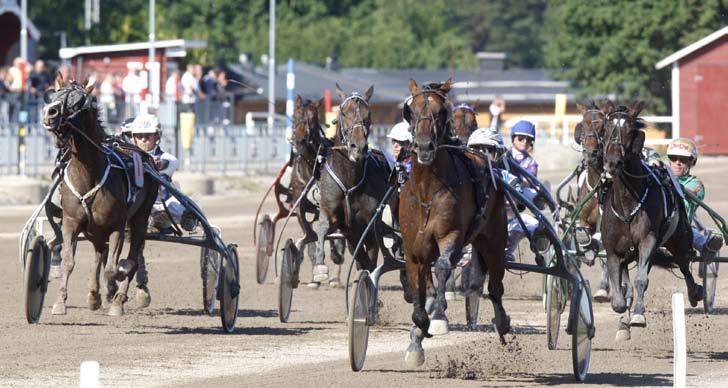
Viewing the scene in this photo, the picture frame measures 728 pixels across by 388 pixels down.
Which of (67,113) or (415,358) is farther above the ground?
(67,113)

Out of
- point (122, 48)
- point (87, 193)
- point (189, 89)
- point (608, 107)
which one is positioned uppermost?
point (122, 48)

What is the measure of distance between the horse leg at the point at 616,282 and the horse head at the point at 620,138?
2.06 ft

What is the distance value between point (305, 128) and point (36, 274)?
11.6ft

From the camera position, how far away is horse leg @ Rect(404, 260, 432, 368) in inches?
393

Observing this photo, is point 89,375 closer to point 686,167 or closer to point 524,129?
point 686,167

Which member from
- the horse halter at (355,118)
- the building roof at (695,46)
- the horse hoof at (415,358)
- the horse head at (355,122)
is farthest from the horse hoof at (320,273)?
the building roof at (695,46)

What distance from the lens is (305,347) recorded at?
38.7 feet

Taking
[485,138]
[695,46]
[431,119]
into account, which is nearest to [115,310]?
[485,138]

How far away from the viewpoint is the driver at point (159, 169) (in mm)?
13758

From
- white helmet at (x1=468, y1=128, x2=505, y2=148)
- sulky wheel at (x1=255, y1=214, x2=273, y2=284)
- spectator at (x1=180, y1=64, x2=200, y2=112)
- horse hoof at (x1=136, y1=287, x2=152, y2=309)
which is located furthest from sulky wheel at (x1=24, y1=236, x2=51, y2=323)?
spectator at (x1=180, y1=64, x2=200, y2=112)

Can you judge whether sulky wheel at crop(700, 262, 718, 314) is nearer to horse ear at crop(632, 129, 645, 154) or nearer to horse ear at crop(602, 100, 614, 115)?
horse ear at crop(602, 100, 614, 115)

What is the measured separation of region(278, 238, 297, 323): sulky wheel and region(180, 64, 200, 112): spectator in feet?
59.4

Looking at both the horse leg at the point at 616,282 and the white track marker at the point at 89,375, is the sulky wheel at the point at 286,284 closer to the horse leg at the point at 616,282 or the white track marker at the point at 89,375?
the horse leg at the point at 616,282

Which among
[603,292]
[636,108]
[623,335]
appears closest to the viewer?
[636,108]
